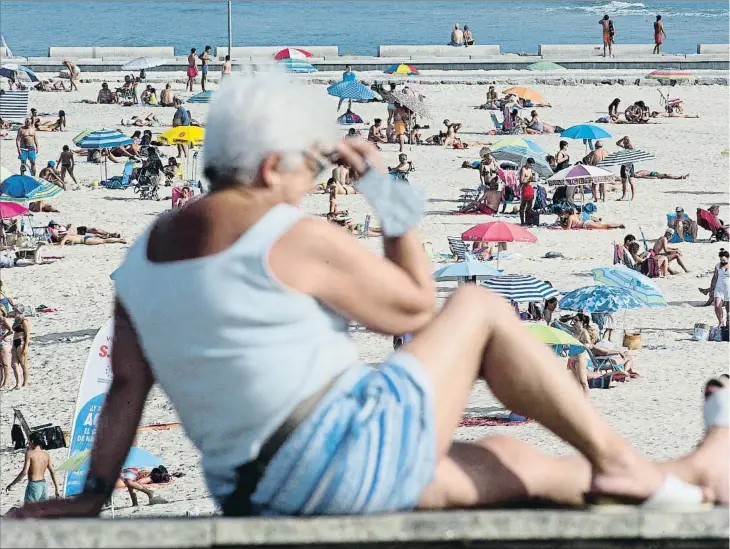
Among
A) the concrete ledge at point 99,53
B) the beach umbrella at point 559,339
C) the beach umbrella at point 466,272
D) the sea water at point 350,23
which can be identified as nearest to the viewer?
the beach umbrella at point 559,339

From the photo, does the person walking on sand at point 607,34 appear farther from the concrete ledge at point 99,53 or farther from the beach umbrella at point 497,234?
the beach umbrella at point 497,234

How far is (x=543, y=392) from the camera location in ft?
8.58

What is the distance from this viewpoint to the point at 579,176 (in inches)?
824

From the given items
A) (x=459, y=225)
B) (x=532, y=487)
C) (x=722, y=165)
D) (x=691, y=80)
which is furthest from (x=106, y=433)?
(x=691, y=80)

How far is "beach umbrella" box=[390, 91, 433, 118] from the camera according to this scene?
90.4ft

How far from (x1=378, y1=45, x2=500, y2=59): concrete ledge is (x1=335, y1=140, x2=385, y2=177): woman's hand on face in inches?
1476

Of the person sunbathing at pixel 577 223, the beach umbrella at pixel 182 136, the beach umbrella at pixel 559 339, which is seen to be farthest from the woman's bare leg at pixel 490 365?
the beach umbrella at pixel 182 136

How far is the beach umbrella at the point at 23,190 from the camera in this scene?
20.1 m

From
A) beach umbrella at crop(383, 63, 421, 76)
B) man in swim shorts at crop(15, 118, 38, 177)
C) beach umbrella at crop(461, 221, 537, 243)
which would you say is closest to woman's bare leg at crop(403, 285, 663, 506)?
beach umbrella at crop(461, 221, 537, 243)

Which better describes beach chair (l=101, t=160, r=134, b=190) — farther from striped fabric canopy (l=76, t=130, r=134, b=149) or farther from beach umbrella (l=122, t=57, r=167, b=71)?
beach umbrella (l=122, t=57, r=167, b=71)

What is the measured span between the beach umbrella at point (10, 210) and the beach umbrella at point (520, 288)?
740cm

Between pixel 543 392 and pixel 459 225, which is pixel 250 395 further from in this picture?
pixel 459 225

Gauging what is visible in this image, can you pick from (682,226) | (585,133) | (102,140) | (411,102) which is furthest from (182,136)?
(682,226)

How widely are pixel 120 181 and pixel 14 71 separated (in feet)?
35.8
